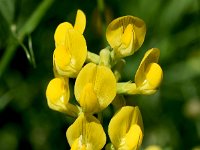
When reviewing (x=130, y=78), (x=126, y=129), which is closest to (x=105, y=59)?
(x=126, y=129)

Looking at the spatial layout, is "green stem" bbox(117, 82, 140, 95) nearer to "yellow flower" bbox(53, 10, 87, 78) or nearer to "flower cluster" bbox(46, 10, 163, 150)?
"flower cluster" bbox(46, 10, 163, 150)

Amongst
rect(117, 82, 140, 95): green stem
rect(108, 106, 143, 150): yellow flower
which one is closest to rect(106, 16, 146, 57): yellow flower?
rect(117, 82, 140, 95): green stem

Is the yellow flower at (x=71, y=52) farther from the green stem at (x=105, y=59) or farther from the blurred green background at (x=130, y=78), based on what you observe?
the blurred green background at (x=130, y=78)

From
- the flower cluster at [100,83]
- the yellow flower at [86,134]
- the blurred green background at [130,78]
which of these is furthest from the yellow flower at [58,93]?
the blurred green background at [130,78]

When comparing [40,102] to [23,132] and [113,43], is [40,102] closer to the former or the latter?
[23,132]

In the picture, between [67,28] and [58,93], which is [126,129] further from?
[67,28]
